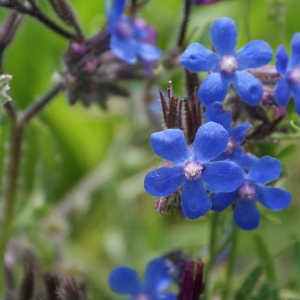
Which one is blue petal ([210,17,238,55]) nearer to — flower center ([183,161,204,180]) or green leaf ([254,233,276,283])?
flower center ([183,161,204,180])

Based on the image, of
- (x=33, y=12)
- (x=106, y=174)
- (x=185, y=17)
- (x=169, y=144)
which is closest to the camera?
(x=169, y=144)

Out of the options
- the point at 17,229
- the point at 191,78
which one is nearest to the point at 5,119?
the point at 17,229

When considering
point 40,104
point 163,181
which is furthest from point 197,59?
point 40,104

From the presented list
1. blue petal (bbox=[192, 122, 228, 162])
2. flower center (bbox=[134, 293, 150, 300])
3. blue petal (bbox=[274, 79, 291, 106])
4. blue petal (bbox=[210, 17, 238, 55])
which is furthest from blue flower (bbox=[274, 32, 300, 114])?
flower center (bbox=[134, 293, 150, 300])

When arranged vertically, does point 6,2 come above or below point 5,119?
above

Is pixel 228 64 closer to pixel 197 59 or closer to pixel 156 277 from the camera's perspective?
pixel 197 59

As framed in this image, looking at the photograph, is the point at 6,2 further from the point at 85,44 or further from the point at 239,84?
the point at 239,84
